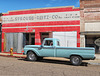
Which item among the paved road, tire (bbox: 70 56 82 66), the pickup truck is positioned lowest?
the paved road

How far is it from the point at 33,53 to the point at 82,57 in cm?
434

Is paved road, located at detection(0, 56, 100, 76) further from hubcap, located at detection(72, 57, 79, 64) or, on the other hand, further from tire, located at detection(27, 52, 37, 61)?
tire, located at detection(27, 52, 37, 61)

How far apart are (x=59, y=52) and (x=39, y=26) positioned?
6742mm

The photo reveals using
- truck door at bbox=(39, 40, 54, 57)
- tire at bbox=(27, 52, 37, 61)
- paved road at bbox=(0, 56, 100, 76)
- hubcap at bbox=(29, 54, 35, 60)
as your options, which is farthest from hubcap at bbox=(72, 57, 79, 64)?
hubcap at bbox=(29, 54, 35, 60)

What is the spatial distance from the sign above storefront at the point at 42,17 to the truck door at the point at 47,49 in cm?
534

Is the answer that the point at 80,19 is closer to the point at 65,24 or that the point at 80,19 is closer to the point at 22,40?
the point at 65,24

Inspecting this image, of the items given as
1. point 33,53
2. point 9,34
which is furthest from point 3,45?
point 33,53

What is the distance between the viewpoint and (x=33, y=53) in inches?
456

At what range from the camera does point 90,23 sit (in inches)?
562

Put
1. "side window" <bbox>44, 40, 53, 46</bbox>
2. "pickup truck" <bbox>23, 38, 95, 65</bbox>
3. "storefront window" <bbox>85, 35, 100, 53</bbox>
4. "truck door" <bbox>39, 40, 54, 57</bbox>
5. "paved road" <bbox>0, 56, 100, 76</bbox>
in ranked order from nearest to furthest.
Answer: "paved road" <bbox>0, 56, 100, 76</bbox> → "pickup truck" <bbox>23, 38, 95, 65</bbox> → "truck door" <bbox>39, 40, 54, 57</bbox> → "side window" <bbox>44, 40, 53, 46</bbox> → "storefront window" <bbox>85, 35, 100, 53</bbox>

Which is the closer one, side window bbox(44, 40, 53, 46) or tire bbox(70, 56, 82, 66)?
tire bbox(70, 56, 82, 66)

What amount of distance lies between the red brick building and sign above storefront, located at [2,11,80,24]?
2.74 feet

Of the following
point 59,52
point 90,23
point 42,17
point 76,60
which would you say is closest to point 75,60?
point 76,60

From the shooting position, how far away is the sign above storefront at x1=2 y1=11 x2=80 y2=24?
15.0m
